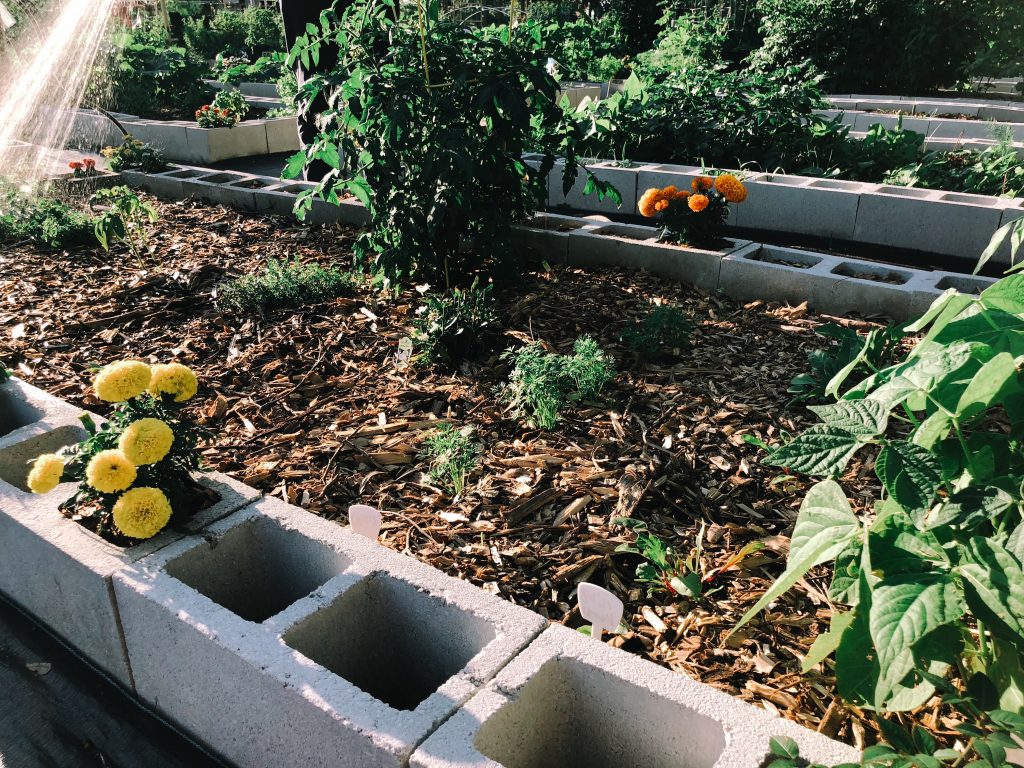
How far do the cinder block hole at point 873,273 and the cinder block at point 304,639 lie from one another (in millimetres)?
3083

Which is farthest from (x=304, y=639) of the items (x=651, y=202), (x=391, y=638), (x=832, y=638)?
(x=651, y=202)

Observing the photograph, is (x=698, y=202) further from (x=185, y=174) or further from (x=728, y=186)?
(x=185, y=174)

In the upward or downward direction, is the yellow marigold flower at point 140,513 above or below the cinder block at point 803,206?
below

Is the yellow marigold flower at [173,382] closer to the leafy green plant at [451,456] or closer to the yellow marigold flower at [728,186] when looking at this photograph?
the leafy green plant at [451,456]

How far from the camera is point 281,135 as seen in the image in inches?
417

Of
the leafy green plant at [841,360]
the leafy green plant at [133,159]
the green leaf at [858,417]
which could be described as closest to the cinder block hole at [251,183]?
the leafy green plant at [133,159]

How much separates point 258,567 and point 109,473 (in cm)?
49

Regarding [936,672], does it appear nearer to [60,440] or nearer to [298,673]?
[298,673]

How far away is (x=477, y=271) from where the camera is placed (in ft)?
14.7

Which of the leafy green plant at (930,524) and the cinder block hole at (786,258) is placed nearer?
the leafy green plant at (930,524)

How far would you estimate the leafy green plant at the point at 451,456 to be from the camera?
8.98ft

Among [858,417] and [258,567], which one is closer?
[858,417]

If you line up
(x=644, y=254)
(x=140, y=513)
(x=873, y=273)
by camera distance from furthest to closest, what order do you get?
(x=644, y=254) → (x=873, y=273) → (x=140, y=513)

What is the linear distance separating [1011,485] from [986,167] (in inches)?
218
